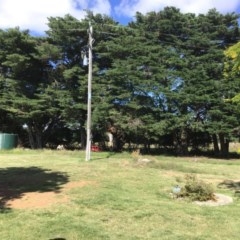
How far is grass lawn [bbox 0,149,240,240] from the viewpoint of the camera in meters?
7.91

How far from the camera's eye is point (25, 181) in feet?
44.2

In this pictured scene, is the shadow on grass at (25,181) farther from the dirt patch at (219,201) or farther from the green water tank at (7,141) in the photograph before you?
the green water tank at (7,141)

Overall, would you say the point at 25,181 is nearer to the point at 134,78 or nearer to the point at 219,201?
the point at 219,201

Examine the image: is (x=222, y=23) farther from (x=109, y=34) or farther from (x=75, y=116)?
(x=75, y=116)

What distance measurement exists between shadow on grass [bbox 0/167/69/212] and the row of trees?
14.6m

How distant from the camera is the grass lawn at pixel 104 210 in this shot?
7.91 meters

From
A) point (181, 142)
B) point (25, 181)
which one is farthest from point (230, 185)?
point (181, 142)

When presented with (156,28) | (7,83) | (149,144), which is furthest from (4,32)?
(149,144)

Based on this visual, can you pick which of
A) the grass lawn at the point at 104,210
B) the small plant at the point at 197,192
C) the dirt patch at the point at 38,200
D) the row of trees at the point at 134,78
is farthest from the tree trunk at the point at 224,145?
the dirt patch at the point at 38,200

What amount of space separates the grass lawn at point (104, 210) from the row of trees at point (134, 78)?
15.4 m

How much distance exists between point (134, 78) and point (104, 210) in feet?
70.9

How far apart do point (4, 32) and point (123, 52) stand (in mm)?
9685

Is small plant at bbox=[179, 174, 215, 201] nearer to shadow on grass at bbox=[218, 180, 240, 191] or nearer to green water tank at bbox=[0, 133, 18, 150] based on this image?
shadow on grass at bbox=[218, 180, 240, 191]

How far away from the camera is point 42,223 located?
27.6ft
